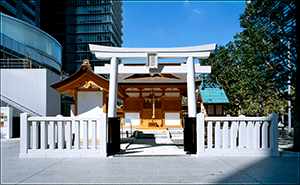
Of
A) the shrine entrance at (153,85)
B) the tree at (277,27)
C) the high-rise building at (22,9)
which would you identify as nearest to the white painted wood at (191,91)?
the shrine entrance at (153,85)

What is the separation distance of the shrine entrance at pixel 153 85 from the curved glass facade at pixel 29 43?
1734 cm

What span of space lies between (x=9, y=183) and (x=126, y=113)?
1260 centimetres

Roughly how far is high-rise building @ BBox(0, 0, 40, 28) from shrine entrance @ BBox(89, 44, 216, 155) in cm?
4233

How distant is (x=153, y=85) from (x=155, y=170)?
10.4 m

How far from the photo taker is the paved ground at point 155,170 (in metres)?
4.94

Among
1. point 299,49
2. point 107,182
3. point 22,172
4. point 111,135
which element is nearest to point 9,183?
point 22,172

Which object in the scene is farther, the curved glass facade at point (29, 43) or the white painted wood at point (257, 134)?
the curved glass facade at point (29, 43)

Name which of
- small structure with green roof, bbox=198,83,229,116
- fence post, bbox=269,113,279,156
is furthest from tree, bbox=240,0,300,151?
small structure with green roof, bbox=198,83,229,116

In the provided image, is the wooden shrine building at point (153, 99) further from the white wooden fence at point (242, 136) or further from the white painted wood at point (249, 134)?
the white painted wood at point (249, 134)

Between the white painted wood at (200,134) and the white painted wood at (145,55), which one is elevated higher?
the white painted wood at (145,55)

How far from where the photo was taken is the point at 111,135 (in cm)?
767

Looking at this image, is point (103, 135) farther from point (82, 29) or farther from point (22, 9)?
point (82, 29)

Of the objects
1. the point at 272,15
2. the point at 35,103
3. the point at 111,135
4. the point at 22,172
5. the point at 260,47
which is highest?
the point at 272,15

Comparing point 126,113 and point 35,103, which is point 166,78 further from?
point 35,103
